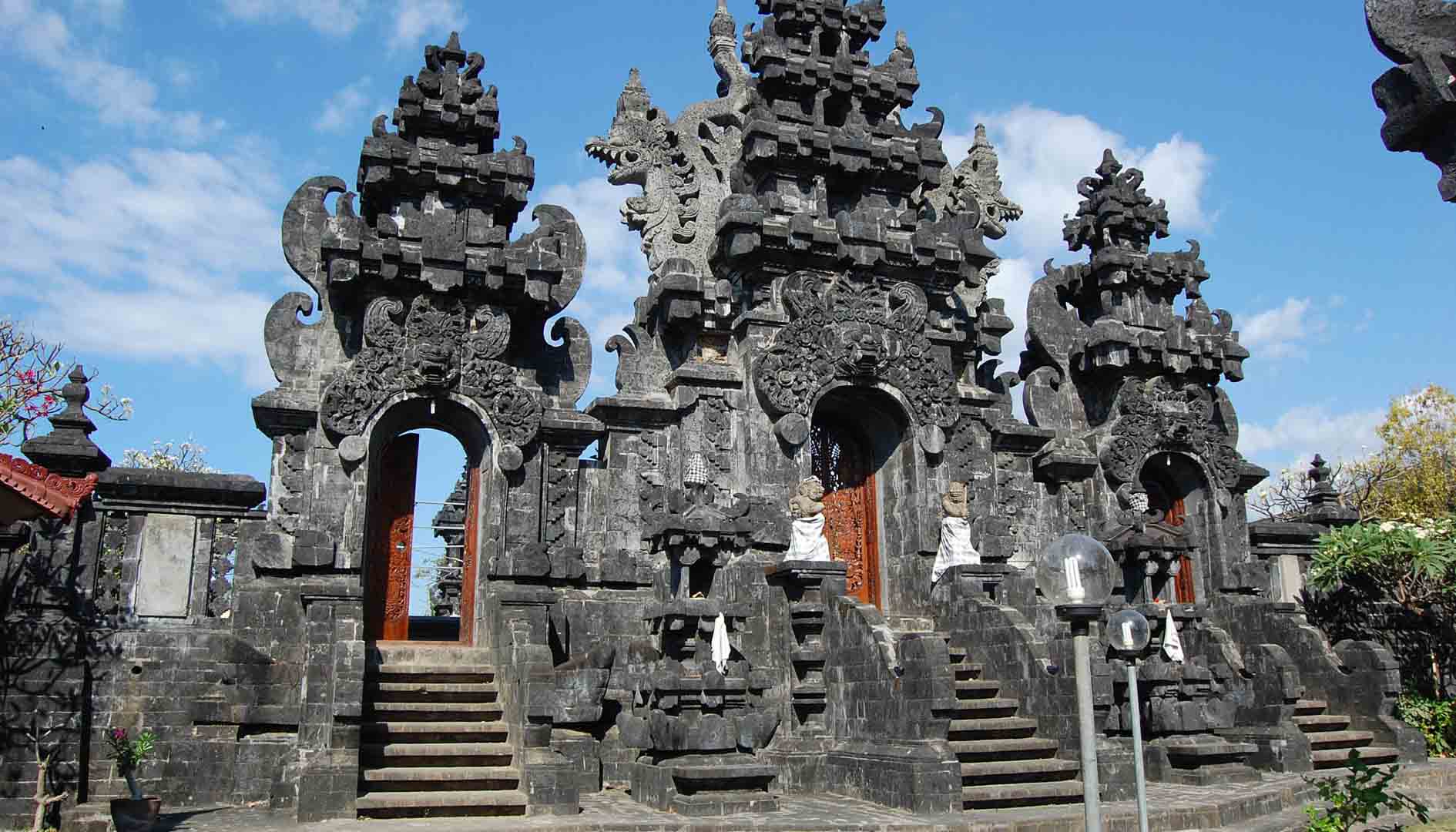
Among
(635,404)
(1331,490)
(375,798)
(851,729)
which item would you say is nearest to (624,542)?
(635,404)

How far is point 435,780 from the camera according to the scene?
12.2m

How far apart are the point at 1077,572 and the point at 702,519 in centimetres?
641

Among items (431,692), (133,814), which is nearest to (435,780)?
(431,692)

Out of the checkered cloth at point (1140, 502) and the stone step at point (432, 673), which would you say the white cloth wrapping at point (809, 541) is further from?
the checkered cloth at point (1140, 502)

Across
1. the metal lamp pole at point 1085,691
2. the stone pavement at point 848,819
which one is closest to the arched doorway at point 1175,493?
the stone pavement at point 848,819

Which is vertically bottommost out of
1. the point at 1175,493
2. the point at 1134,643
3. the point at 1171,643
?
the point at 1134,643

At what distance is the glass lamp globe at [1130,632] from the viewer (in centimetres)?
830

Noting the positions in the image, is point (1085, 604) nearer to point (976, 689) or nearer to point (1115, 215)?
point (976, 689)

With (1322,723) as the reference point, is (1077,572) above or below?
Answer: above

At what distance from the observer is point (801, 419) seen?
16.2m

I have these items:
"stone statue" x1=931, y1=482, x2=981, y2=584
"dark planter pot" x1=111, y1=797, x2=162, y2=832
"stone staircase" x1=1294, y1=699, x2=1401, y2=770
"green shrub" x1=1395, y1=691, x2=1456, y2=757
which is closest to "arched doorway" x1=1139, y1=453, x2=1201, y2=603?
"stone staircase" x1=1294, y1=699, x2=1401, y2=770

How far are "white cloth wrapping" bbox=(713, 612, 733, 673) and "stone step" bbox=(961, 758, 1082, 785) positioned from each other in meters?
2.72

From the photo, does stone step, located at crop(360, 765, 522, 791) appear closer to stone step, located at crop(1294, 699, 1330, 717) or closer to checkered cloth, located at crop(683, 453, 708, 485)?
checkered cloth, located at crop(683, 453, 708, 485)

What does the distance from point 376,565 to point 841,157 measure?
8.35m
